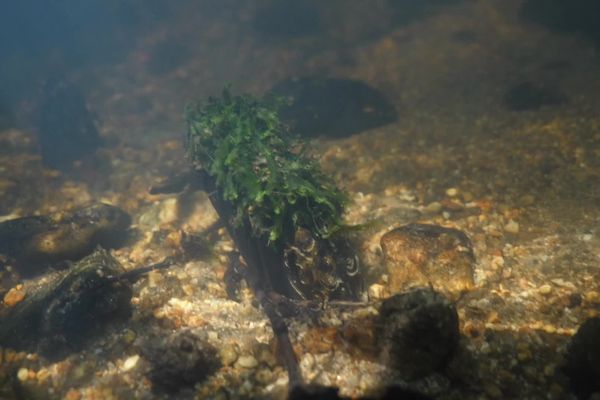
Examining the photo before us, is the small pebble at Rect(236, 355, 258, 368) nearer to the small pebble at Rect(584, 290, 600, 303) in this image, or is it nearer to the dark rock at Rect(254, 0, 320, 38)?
the small pebble at Rect(584, 290, 600, 303)

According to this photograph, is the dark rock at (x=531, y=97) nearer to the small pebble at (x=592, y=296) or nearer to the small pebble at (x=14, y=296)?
the small pebble at (x=592, y=296)

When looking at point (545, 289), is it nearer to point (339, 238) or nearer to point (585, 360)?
point (585, 360)

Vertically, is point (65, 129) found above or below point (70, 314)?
above

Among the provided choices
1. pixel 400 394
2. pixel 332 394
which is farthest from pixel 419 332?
pixel 332 394

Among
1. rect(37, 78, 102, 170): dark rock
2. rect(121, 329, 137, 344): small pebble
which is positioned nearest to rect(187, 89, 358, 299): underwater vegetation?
rect(121, 329, 137, 344): small pebble

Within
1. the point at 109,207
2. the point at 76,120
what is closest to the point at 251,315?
the point at 109,207
